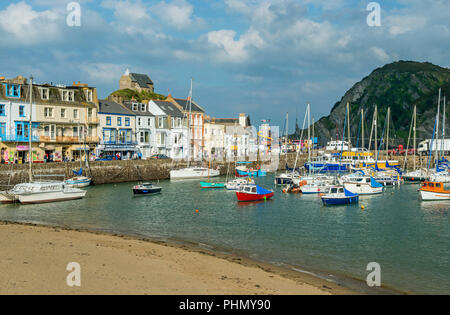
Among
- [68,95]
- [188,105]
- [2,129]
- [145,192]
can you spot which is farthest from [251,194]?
[188,105]

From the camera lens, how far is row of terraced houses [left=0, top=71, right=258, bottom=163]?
181 ft

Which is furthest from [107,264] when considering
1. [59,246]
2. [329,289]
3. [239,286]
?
[329,289]

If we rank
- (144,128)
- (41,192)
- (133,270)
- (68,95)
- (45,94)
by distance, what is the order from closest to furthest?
(133,270) → (41,192) → (45,94) → (68,95) → (144,128)

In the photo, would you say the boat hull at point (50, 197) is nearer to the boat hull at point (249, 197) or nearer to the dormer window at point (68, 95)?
the boat hull at point (249, 197)

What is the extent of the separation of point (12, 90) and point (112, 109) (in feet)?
56.5

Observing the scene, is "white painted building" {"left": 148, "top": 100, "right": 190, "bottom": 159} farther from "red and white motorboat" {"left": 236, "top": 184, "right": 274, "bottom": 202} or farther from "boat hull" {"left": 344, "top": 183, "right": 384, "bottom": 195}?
"boat hull" {"left": 344, "top": 183, "right": 384, "bottom": 195}

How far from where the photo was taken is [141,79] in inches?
4417

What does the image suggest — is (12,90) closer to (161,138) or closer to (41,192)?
(41,192)

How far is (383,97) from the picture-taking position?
18888cm

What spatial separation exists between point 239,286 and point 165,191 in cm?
3642

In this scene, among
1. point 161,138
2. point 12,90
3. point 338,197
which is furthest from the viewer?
point 161,138
